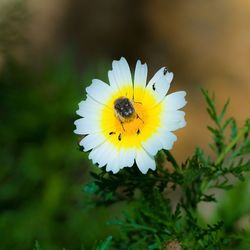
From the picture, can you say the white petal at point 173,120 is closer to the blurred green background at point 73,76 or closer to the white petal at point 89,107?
the white petal at point 89,107

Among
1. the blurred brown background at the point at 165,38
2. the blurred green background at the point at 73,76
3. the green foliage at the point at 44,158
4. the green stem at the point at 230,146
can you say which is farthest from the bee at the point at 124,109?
the blurred brown background at the point at 165,38

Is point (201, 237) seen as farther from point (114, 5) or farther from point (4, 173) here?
point (114, 5)

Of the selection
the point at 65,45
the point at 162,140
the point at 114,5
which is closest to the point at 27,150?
the point at 65,45

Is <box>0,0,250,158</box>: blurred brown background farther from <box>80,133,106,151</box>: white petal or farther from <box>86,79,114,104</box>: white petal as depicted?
<box>80,133,106,151</box>: white petal

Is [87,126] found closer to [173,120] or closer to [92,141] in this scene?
[92,141]

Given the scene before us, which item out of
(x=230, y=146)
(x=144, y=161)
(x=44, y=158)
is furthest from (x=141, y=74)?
(x=44, y=158)

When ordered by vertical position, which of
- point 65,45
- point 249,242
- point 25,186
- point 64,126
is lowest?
point 249,242
